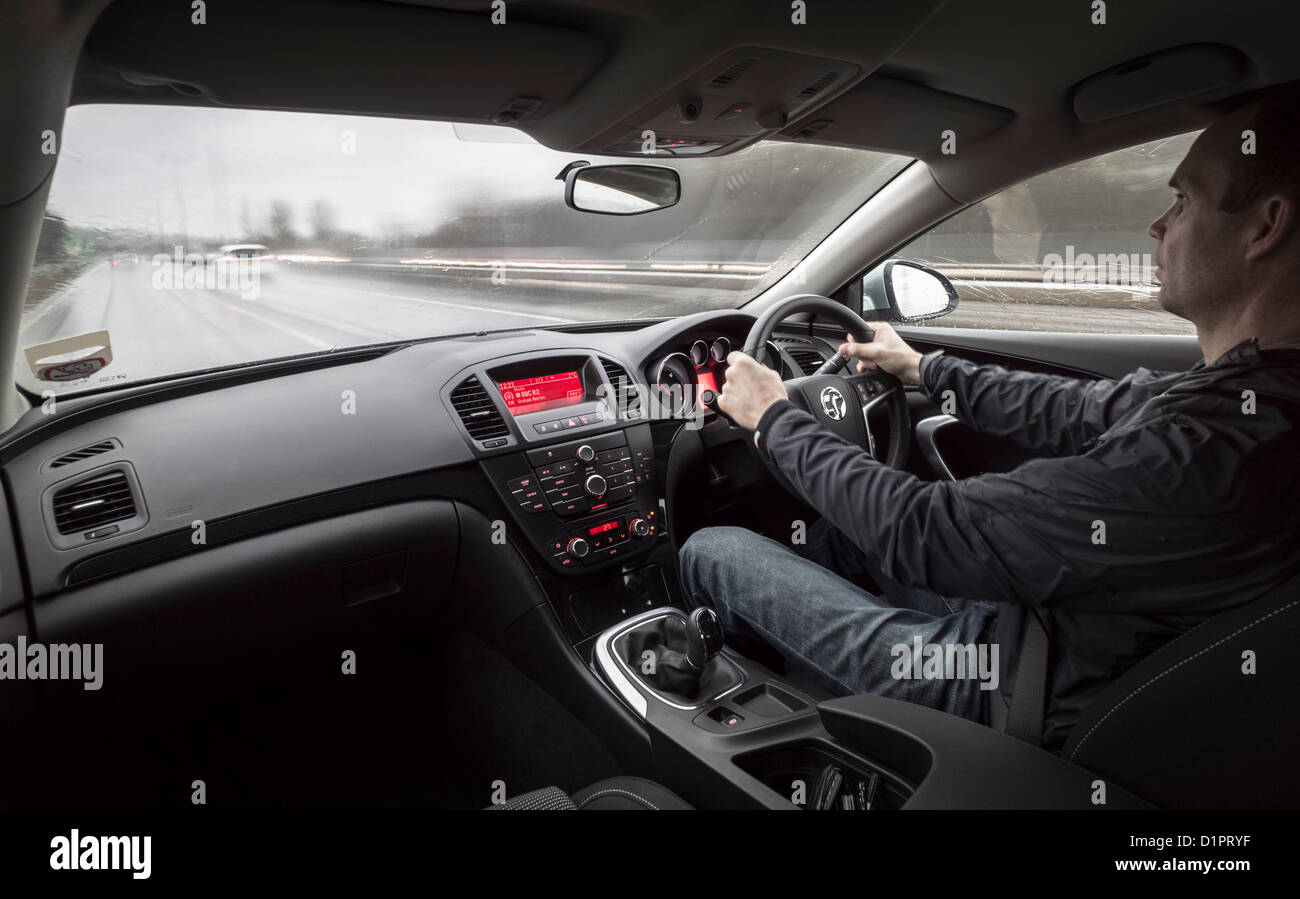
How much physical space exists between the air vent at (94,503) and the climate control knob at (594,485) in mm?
1148

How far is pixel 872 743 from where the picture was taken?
1.52 m

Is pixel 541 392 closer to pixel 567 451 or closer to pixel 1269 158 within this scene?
pixel 567 451

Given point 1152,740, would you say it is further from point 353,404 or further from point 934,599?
point 353,404

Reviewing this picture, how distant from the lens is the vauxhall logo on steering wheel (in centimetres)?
234

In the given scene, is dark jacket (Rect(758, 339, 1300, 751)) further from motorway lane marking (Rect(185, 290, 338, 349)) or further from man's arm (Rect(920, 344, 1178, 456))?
motorway lane marking (Rect(185, 290, 338, 349))

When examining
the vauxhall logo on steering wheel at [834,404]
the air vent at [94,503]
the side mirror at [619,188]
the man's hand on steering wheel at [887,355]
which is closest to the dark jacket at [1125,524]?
the vauxhall logo on steering wheel at [834,404]

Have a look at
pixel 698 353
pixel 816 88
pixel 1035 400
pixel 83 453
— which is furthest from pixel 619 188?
pixel 83 453

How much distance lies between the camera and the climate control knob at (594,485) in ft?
7.73

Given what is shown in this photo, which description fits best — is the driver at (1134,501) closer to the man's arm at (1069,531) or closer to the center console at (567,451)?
the man's arm at (1069,531)

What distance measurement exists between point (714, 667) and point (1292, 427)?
144 centimetres

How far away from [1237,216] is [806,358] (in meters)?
1.49

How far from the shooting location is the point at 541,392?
2451 millimetres
